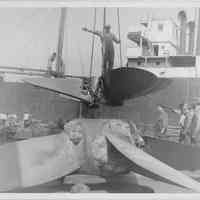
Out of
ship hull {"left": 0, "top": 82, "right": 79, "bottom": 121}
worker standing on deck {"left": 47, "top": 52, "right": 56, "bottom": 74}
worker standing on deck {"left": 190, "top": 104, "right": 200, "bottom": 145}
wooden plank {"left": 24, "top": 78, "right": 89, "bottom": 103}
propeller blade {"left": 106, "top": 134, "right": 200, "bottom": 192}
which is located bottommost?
propeller blade {"left": 106, "top": 134, "right": 200, "bottom": 192}

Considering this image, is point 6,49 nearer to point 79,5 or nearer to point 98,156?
point 79,5

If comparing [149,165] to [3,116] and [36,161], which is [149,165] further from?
[3,116]

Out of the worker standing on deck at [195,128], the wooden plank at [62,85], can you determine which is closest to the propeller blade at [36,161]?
the wooden plank at [62,85]

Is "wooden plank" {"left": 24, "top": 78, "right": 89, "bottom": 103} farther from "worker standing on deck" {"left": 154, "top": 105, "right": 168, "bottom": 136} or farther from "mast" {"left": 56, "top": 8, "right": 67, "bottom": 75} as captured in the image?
"worker standing on deck" {"left": 154, "top": 105, "right": 168, "bottom": 136}

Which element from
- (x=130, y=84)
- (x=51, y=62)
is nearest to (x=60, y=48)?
(x=51, y=62)

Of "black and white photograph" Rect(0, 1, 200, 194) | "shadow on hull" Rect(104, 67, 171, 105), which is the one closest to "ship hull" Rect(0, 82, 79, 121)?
"black and white photograph" Rect(0, 1, 200, 194)

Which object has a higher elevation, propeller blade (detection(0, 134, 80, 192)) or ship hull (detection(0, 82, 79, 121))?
ship hull (detection(0, 82, 79, 121))
